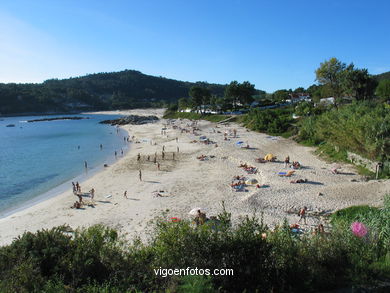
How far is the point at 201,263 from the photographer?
19.9ft

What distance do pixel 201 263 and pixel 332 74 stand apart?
149ft

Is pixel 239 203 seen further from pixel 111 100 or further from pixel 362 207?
pixel 111 100

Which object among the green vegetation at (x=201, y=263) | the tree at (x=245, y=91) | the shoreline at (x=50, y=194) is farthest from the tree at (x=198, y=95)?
the green vegetation at (x=201, y=263)

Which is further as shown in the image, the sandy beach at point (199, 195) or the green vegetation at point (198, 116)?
the green vegetation at point (198, 116)

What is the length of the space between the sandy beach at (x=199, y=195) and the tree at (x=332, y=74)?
2027cm

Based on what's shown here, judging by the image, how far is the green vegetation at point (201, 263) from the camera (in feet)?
19.3

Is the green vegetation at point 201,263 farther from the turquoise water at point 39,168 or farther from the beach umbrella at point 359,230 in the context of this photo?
the turquoise water at point 39,168

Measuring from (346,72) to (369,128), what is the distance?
24732 millimetres

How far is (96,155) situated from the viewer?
37.9 meters

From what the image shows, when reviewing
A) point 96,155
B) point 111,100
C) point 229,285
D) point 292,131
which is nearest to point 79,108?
point 111,100

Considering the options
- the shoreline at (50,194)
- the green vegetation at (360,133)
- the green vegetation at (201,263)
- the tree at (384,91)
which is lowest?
the shoreline at (50,194)

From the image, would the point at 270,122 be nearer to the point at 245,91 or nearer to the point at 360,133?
the point at 360,133
